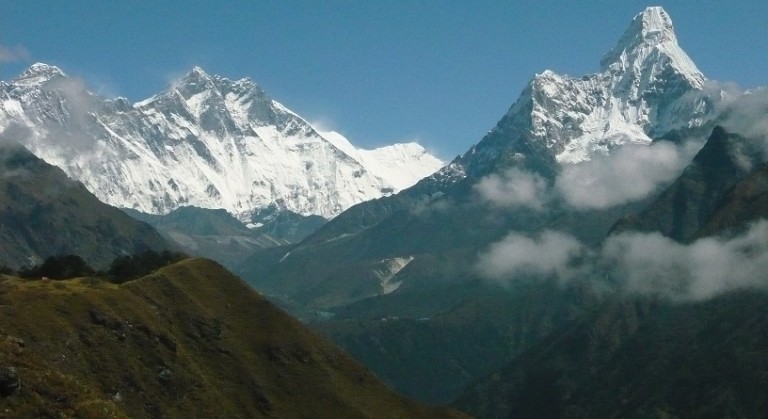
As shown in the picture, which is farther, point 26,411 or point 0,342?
point 0,342

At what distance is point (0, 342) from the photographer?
146 meters

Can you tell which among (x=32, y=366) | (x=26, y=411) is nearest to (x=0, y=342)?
(x=32, y=366)

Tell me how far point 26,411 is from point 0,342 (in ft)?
56.9

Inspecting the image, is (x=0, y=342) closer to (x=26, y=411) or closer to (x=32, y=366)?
(x=32, y=366)

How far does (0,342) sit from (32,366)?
289 inches

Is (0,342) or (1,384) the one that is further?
(0,342)

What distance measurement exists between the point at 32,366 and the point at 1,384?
921 centimetres

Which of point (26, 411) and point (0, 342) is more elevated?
point (0, 342)

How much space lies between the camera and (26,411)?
132 m

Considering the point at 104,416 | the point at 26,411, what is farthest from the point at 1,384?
the point at 104,416

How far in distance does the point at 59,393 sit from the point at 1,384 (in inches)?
302

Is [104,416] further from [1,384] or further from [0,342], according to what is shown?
[0,342]

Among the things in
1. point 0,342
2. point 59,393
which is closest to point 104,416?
point 59,393

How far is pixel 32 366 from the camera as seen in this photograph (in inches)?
5595
